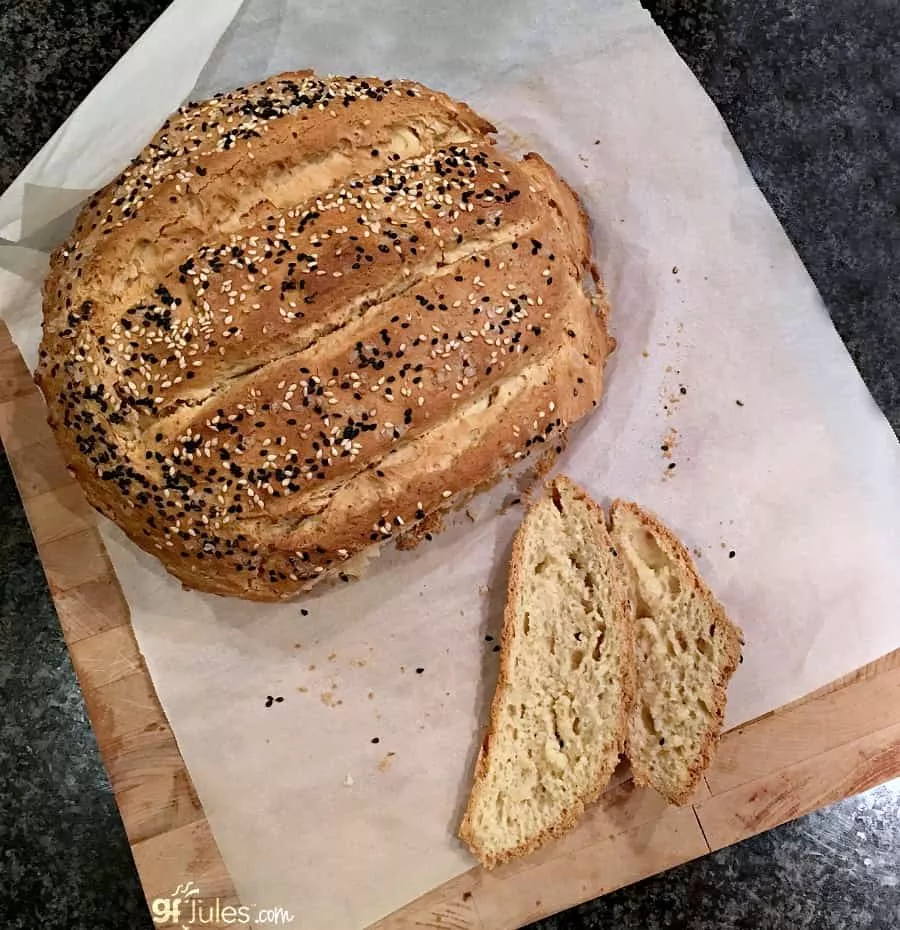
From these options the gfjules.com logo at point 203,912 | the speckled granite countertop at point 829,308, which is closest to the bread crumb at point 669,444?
the speckled granite countertop at point 829,308

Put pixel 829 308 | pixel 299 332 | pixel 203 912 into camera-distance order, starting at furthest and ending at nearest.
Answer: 1. pixel 829 308
2. pixel 203 912
3. pixel 299 332

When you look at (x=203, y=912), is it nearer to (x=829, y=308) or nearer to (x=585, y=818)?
(x=585, y=818)

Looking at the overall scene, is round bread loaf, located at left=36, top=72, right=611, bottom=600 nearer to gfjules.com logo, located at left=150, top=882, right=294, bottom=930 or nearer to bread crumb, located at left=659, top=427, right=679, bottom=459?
bread crumb, located at left=659, top=427, right=679, bottom=459

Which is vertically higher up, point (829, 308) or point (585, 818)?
point (829, 308)

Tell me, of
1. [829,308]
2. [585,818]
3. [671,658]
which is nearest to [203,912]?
[585,818]

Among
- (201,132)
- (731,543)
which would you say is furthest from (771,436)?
(201,132)

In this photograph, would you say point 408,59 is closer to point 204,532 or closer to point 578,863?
point 204,532

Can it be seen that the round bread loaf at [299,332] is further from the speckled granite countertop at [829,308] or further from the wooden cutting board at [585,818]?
the speckled granite countertop at [829,308]
